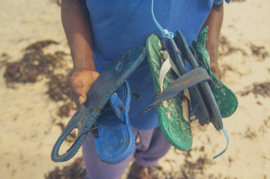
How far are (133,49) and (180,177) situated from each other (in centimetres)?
164

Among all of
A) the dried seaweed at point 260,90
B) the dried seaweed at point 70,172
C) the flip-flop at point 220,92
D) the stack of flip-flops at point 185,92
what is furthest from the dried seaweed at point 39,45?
the dried seaweed at point 260,90

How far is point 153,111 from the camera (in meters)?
1.01

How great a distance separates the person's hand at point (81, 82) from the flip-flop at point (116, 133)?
0.14 m

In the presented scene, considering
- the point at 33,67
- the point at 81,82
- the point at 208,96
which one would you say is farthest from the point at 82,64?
the point at 33,67

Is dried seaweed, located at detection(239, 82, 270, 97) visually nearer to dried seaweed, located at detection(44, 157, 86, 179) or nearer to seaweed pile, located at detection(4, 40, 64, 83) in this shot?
dried seaweed, located at detection(44, 157, 86, 179)

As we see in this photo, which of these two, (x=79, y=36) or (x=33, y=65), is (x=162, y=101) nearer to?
(x=79, y=36)

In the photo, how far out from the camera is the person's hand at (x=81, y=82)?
2.42 feet

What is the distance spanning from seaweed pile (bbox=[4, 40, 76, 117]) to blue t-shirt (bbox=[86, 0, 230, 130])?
151cm

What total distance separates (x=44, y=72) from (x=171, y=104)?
2.18 metres

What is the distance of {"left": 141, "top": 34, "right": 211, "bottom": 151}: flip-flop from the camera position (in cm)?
61

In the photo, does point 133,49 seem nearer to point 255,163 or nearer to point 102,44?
point 102,44

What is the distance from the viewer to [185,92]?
0.78 metres

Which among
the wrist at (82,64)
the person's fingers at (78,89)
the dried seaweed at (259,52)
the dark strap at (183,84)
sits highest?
the wrist at (82,64)

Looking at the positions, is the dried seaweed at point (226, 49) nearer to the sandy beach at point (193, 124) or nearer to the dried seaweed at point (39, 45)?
the sandy beach at point (193, 124)
